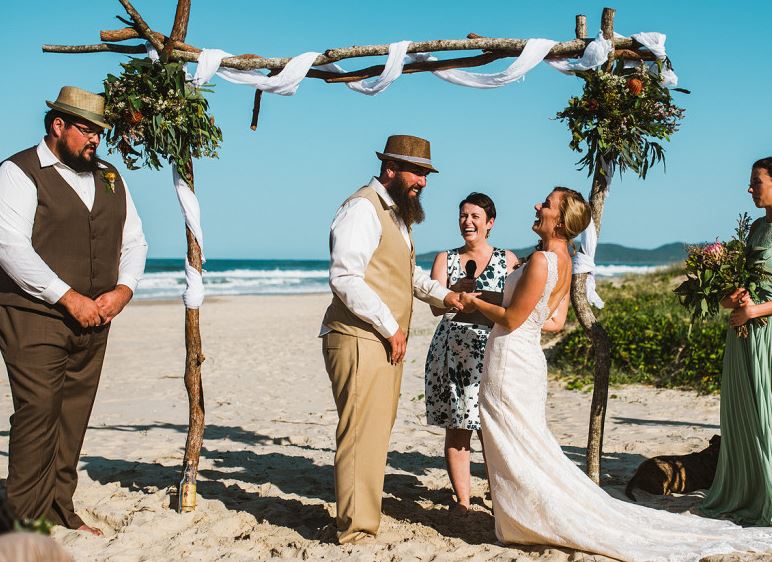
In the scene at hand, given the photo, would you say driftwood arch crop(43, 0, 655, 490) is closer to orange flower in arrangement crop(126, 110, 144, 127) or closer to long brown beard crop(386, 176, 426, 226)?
orange flower in arrangement crop(126, 110, 144, 127)

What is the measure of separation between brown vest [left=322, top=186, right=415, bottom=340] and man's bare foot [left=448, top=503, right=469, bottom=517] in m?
1.39

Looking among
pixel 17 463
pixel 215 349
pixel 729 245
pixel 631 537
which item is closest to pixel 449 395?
pixel 631 537

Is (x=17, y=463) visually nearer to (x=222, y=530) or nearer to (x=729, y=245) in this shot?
(x=222, y=530)

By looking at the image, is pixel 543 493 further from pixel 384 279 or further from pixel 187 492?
pixel 187 492

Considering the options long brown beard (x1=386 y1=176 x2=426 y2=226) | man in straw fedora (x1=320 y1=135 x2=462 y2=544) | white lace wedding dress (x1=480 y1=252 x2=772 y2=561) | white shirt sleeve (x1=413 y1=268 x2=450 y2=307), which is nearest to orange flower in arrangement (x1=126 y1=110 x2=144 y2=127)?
man in straw fedora (x1=320 y1=135 x2=462 y2=544)

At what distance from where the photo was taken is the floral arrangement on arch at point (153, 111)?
16.4 ft

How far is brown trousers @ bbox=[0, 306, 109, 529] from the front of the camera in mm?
4539

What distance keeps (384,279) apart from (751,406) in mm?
2549

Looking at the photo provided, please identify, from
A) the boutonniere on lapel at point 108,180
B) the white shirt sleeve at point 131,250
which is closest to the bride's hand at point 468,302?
the white shirt sleeve at point 131,250

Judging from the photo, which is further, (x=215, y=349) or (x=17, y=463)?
→ (x=215, y=349)

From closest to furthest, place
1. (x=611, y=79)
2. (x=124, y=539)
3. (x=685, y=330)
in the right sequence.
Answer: (x=124, y=539) → (x=611, y=79) → (x=685, y=330)

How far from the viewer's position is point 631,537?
4406 millimetres

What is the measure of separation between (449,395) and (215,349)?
10369mm

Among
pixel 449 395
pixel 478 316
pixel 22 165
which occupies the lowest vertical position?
pixel 449 395
